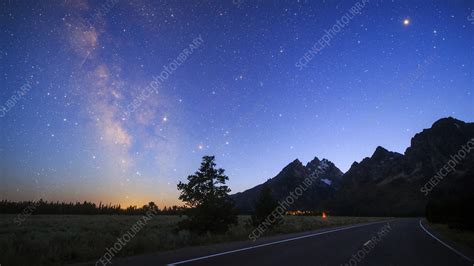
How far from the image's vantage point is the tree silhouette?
848 inches

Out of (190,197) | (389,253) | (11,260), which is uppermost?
(190,197)

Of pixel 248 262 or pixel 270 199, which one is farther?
pixel 270 199

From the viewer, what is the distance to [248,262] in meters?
9.06

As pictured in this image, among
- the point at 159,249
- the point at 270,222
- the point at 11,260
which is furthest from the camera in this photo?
the point at 270,222

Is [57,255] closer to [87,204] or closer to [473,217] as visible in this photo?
[473,217]

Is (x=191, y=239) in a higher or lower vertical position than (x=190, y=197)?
lower

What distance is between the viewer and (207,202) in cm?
2189

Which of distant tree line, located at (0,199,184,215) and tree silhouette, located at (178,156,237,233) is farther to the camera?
distant tree line, located at (0,199,184,215)

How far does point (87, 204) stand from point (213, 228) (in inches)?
4722

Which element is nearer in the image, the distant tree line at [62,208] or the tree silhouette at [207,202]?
the tree silhouette at [207,202]

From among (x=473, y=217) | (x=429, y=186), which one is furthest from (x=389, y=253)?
(x=429, y=186)

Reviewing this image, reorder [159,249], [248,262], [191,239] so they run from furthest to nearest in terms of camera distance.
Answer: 1. [191,239]
2. [159,249]
3. [248,262]

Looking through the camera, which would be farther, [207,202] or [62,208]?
[62,208]

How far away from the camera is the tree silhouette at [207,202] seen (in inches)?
848
